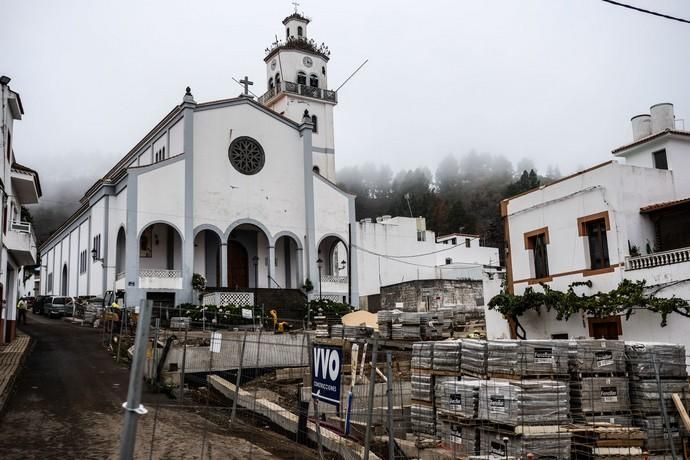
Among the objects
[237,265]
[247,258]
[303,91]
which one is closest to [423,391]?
[237,265]

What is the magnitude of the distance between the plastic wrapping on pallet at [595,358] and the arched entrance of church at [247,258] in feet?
88.6

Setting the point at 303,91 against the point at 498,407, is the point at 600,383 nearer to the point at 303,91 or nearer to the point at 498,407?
the point at 498,407

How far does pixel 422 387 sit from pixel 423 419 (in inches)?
24.7

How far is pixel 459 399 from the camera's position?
10.7 m

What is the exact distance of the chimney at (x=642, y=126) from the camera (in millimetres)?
24688

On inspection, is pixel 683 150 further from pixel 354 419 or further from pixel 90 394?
pixel 90 394

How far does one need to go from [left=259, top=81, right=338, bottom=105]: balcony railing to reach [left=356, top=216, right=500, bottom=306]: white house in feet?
35.0

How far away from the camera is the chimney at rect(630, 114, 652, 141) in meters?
24.7

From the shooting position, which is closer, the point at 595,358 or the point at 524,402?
the point at 524,402

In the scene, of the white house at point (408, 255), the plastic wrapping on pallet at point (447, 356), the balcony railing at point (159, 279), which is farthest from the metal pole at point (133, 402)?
the white house at point (408, 255)

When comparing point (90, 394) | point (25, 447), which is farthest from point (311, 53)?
point (25, 447)

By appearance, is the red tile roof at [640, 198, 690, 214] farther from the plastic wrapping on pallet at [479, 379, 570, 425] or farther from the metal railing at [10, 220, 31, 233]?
the metal railing at [10, 220, 31, 233]

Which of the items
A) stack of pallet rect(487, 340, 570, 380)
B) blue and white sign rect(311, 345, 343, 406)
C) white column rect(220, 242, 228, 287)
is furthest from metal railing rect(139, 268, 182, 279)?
blue and white sign rect(311, 345, 343, 406)

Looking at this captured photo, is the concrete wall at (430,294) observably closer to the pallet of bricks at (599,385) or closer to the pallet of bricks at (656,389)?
the pallet of bricks at (656,389)
